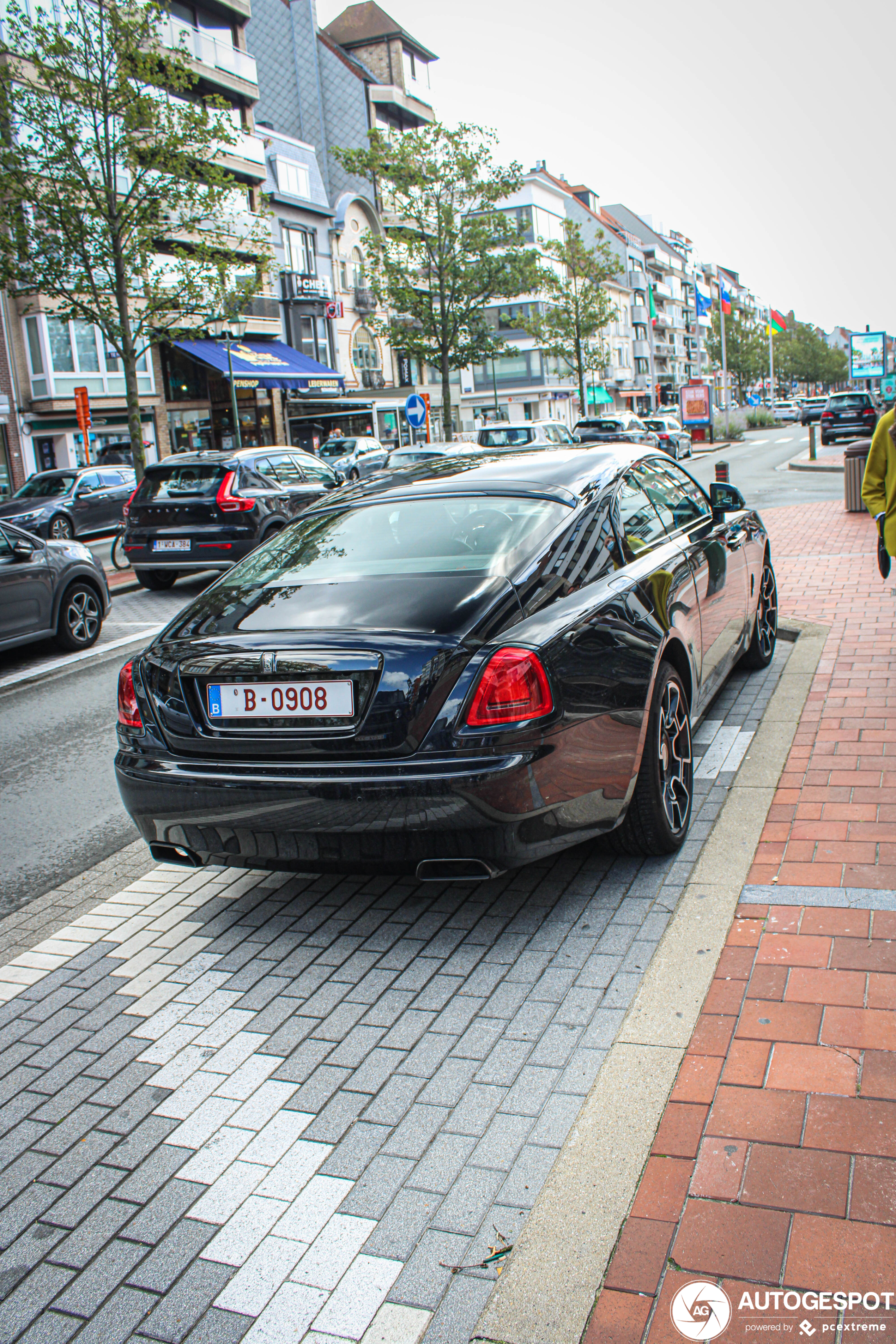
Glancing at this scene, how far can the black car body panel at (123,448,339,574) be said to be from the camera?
1309 centimetres

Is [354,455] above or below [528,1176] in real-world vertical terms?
above

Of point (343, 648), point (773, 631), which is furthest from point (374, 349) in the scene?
point (343, 648)

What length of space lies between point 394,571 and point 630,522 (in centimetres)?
117

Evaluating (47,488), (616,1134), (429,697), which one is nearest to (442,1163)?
(616,1134)

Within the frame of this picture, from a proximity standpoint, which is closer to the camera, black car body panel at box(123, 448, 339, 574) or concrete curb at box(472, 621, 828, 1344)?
concrete curb at box(472, 621, 828, 1344)

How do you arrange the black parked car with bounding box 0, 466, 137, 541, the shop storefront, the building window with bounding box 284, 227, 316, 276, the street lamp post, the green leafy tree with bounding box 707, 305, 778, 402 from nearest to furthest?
the black parked car with bounding box 0, 466, 137, 541
the street lamp post
the shop storefront
the building window with bounding box 284, 227, 316, 276
the green leafy tree with bounding box 707, 305, 778, 402

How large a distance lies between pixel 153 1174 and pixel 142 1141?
15 cm

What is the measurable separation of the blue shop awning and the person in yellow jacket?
2936cm

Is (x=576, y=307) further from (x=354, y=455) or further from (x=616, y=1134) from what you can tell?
(x=616, y=1134)

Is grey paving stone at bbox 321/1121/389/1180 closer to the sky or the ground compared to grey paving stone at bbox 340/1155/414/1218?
closer to the ground

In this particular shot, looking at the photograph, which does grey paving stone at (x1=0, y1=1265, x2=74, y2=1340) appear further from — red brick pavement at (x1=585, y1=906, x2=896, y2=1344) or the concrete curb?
red brick pavement at (x1=585, y1=906, x2=896, y2=1344)

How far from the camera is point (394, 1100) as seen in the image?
2.79 meters

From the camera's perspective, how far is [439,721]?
3.26 metres

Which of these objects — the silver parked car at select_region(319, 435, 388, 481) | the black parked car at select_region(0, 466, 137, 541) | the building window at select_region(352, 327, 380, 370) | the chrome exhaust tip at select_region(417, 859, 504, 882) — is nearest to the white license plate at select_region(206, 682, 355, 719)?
the chrome exhaust tip at select_region(417, 859, 504, 882)
